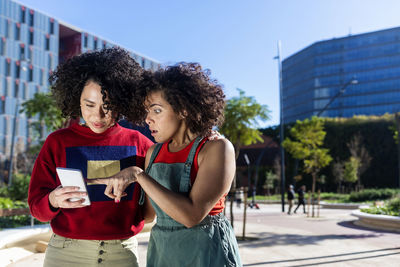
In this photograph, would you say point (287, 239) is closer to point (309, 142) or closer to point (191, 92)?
point (191, 92)

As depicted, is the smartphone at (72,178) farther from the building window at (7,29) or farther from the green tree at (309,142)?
the building window at (7,29)

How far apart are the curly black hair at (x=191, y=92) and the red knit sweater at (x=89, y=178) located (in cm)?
33

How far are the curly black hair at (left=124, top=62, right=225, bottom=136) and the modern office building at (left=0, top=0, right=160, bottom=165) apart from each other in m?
46.5

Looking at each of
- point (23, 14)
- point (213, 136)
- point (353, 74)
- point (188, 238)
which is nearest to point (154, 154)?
point (213, 136)

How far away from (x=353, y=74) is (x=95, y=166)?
86363 mm

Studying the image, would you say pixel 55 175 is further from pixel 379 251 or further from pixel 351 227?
pixel 351 227

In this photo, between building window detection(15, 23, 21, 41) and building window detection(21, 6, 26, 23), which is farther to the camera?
building window detection(21, 6, 26, 23)

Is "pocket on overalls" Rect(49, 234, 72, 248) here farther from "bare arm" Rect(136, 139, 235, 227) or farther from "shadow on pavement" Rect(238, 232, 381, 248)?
"shadow on pavement" Rect(238, 232, 381, 248)

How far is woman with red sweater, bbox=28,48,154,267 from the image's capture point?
1825 millimetres

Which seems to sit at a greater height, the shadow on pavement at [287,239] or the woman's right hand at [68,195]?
the woman's right hand at [68,195]

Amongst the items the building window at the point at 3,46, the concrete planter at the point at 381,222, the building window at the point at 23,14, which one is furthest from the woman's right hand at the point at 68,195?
the building window at the point at 23,14

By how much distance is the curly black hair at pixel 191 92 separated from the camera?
163 centimetres

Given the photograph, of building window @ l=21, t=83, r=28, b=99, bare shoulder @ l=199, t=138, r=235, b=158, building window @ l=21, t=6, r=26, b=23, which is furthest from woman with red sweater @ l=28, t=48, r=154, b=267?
building window @ l=21, t=6, r=26, b=23

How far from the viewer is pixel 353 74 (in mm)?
81438
